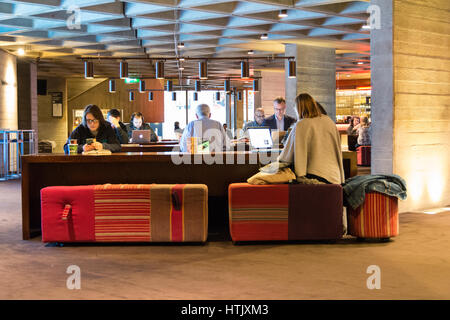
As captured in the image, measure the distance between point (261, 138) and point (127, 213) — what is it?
10.2 feet

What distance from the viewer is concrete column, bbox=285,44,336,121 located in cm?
1384

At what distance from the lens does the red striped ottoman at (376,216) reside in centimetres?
524

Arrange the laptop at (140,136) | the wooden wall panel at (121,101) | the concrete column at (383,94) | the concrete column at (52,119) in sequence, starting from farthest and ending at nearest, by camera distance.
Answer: the wooden wall panel at (121,101) → the concrete column at (52,119) → the laptop at (140,136) → the concrete column at (383,94)

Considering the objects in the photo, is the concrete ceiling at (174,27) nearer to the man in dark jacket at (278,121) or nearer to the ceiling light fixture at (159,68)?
the ceiling light fixture at (159,68)

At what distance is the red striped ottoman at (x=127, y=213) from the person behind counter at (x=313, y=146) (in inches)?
38.0

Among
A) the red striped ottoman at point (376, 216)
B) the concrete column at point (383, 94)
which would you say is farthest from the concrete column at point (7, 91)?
the red striped ottoman at point (376, 216)

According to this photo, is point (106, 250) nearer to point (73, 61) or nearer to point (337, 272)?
point (337, 272)

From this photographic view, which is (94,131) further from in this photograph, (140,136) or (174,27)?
(174,27)

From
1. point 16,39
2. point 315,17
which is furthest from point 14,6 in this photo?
A: point 315,17

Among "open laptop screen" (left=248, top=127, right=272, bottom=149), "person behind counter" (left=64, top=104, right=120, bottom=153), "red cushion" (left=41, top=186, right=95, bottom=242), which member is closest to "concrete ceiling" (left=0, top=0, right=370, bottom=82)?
"open laptop screen" (left=248, top=127, right=272, bottom=149)

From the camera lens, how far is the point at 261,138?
7.77 m

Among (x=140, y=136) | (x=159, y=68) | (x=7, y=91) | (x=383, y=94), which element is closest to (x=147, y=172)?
(x=383, y=94)

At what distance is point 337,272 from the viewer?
13.6 feet

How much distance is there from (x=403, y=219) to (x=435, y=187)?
1.32 meters
